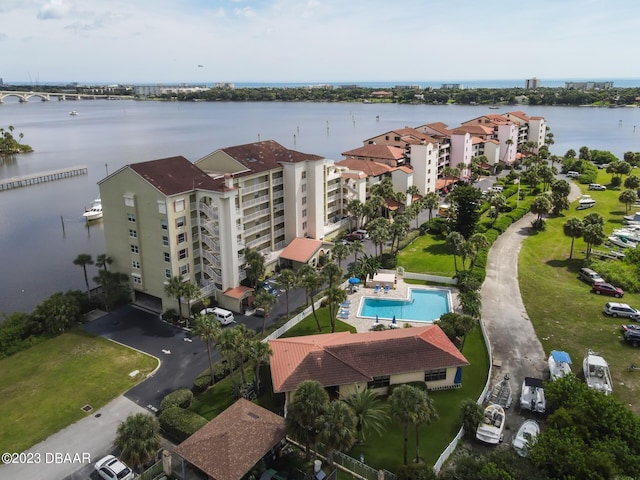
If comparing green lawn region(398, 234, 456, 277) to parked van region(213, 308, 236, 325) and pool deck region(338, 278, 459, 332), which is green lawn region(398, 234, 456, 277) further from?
parked van region(213, 308, 236, 325)

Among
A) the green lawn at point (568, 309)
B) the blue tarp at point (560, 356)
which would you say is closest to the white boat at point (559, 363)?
the blue tarp at point (560, 356)

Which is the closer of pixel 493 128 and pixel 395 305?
pixel 395 305

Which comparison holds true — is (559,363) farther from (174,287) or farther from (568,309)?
(174,287)

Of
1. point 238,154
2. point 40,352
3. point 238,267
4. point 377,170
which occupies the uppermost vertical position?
point 238,154

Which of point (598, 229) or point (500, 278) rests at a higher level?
point (598, 229)

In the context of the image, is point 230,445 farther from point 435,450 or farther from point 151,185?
point 151,185

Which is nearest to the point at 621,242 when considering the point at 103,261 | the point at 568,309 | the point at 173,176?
the point at 568,309

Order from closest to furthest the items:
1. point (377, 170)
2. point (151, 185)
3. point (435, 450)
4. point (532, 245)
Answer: point (435, 450), point (151, 185), point (532, 245), point (377, 170)

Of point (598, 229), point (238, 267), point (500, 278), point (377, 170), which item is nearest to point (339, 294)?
point (238, 267)
